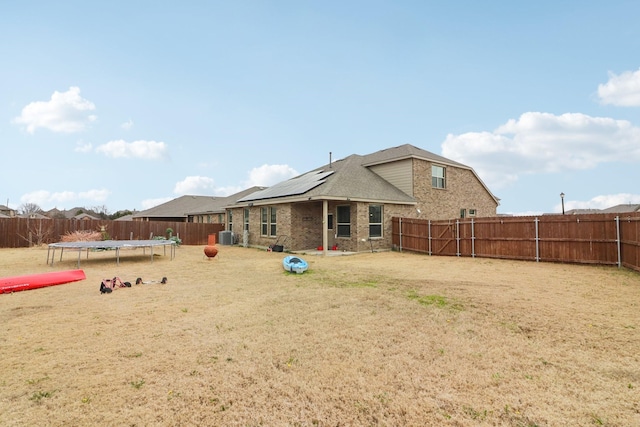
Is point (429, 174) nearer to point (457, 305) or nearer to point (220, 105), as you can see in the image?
point (220, 105)

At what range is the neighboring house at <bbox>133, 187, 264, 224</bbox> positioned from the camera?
33.1 meters

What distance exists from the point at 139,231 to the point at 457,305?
2469 cm

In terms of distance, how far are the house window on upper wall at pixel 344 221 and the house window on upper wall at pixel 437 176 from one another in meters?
7.10

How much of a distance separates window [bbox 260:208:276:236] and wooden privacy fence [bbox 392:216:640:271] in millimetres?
8066

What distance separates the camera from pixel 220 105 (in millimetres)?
16047

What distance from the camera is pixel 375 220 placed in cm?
1688

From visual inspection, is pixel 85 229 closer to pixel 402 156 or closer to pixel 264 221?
pixel 264 221

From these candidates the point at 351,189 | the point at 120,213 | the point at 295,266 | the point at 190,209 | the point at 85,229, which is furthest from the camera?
the point at 120,213

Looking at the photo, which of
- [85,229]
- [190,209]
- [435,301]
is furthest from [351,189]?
[190,209]

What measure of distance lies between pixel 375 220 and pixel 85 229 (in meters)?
21.0

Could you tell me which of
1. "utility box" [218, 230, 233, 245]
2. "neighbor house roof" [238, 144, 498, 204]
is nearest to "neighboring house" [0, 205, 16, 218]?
"utility box" [218, 230, 233, 245]

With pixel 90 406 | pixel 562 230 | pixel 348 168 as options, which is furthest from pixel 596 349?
pixel 348 168

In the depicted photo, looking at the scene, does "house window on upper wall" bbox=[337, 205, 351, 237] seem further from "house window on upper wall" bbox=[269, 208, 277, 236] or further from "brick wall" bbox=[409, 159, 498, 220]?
"brick wall" bbox=[409, 159, 498, 220]

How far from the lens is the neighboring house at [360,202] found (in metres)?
16.2
